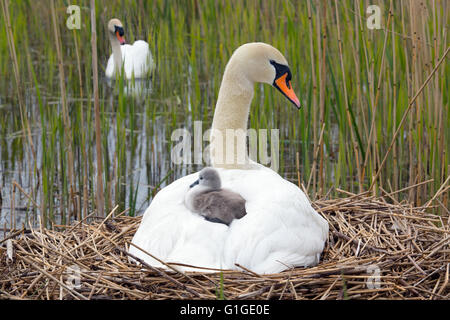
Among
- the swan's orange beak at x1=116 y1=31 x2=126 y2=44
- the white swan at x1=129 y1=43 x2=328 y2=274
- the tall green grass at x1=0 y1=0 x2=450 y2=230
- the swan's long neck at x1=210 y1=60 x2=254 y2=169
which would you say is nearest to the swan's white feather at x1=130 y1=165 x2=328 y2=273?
the white swan at x1=129 y1=43 x2=328 y2=274

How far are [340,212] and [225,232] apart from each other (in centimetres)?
107

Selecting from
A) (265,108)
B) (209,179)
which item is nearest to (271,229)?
(209,179)

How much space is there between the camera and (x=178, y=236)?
9.61 ft

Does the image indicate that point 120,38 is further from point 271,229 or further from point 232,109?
point 271,229

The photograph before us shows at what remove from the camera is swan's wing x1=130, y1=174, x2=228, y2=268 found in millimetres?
2836

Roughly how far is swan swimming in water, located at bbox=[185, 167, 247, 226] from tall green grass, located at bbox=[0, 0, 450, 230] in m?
1.20

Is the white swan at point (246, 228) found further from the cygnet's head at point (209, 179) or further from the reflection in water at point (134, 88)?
the reflection in water at point (134, 88)

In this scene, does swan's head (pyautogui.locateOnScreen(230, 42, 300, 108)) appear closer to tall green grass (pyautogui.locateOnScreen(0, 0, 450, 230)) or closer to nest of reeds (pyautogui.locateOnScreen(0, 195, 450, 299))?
tall green grass (pyautogui.locateOnScreen(0, 0, 450, 230))

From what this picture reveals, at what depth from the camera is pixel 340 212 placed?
12.3ft

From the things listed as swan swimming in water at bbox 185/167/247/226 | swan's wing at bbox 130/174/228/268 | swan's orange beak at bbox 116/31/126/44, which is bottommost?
swan's wing at bbox 130/174/228/268

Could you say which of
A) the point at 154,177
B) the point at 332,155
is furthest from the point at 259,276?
the point at 332,155
